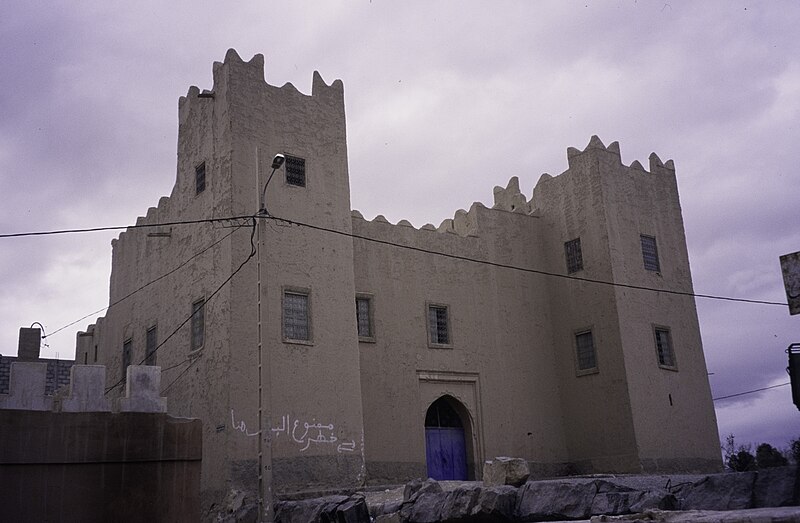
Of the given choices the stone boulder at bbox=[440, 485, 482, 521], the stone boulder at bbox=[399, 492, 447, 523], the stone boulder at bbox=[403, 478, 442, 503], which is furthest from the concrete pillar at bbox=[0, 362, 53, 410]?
the stone boulder at bbox=[440, 485, 482, 521]

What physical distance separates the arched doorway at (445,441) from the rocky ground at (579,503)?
4107mm

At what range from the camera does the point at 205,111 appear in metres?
20.4

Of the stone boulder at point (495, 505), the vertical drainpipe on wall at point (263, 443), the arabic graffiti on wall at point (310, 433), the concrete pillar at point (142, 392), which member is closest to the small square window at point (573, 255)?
the arabic graffiti on wall at point (310, 433)

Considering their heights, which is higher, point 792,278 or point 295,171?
point 295,171

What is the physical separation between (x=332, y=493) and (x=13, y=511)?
21.7 feet

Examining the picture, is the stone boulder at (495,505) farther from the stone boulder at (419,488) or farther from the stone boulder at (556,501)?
the stone boulder at (419,488)

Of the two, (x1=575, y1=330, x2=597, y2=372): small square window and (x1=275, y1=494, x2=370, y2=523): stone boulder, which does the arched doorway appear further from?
(x1=275, y1=494, x2=370, y2=523): stone boulder

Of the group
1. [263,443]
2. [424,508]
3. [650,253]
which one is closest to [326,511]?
[424,508]

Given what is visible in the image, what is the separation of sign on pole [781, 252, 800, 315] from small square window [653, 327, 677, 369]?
16.0 m

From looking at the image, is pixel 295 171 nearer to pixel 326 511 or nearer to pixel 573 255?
pixel 326 511

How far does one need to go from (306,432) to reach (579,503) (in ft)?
23.5

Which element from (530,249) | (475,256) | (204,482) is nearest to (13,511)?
(204,482)

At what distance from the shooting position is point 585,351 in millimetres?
23641

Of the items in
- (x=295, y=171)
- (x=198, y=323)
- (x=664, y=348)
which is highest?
(x=295, y=171)
